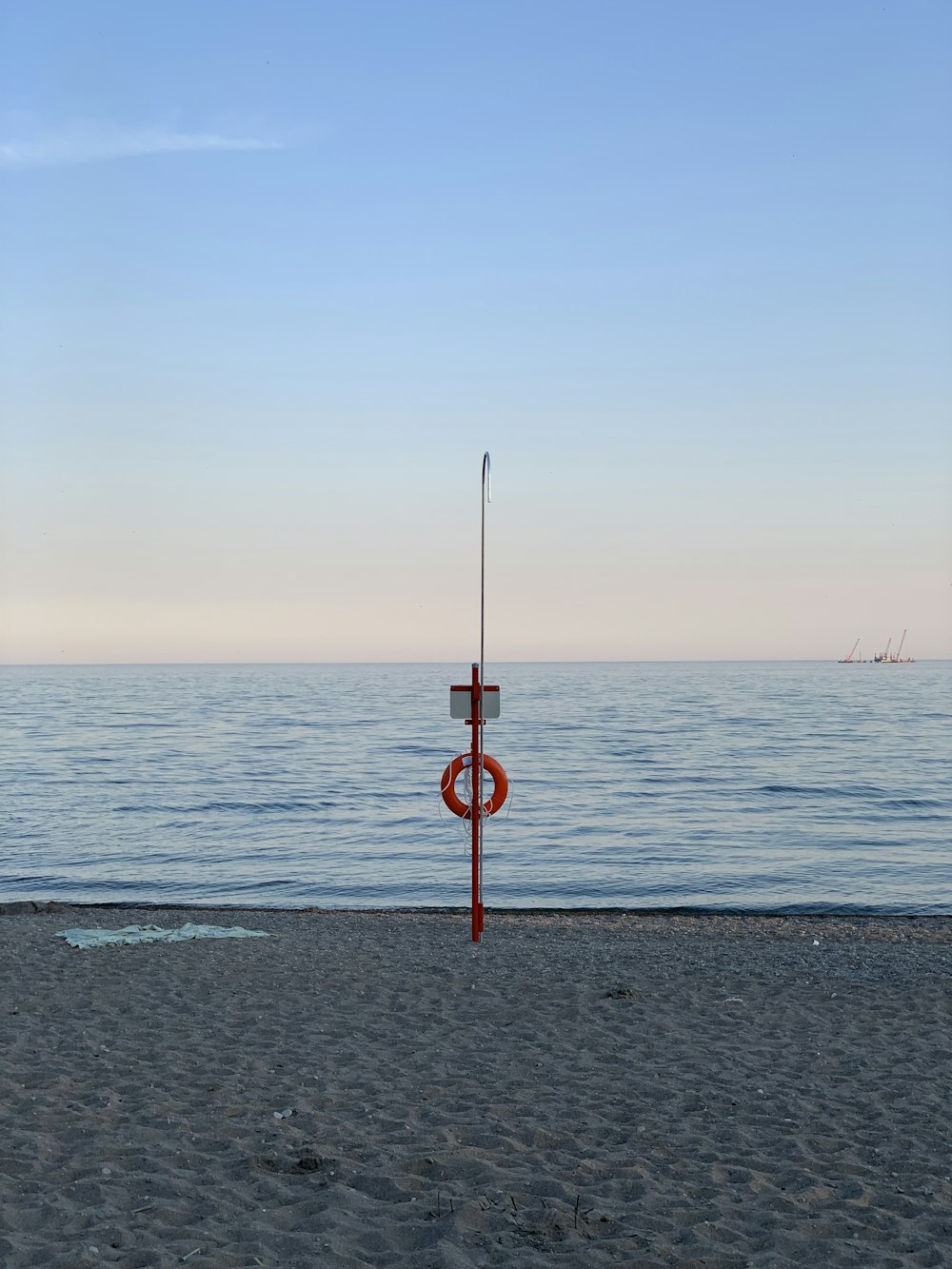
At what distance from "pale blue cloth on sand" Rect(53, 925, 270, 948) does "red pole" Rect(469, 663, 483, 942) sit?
175 centimetres

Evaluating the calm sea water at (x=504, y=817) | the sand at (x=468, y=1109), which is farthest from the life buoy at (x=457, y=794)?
the calm sea water at (x=504, y=817)

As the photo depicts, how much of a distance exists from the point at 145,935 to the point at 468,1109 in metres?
4.79

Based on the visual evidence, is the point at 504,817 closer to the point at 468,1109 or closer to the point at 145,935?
the point at 145,935

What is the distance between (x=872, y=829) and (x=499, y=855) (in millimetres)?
6252

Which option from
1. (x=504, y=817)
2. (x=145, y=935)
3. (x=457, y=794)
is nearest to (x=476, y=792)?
(x=457, y=794)

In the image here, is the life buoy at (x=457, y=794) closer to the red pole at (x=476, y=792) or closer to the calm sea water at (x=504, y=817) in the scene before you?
the red pole at (x=476, y=792)

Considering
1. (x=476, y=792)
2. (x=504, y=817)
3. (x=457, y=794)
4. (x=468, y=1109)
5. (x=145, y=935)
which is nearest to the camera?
(x=468, y=1109)

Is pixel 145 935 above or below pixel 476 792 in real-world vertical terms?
below

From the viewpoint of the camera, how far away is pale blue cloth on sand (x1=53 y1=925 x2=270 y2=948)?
8.42 meters

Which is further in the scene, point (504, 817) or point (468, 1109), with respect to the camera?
point (504, 817)

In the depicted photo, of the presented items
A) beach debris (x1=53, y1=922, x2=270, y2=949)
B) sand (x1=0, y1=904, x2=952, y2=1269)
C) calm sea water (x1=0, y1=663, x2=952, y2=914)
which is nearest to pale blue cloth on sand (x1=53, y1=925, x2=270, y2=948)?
beach debris (x1=53, y1=922, x2=270, y2=949)

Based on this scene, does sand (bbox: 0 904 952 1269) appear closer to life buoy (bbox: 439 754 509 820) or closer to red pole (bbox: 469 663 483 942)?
red pole (bbox: 469 663 483 942)

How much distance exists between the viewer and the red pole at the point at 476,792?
8251 mm

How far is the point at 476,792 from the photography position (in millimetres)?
8461
